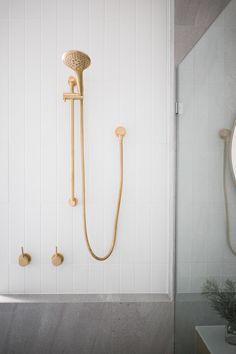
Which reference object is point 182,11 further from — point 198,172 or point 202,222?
point 202,222

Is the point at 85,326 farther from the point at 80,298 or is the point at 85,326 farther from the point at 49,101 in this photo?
the point at 49,101

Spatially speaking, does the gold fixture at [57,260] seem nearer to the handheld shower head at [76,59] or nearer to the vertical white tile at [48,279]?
the vertical white tile at [48,279]

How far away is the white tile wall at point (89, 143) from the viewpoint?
1143 mm

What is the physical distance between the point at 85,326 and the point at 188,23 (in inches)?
57.0

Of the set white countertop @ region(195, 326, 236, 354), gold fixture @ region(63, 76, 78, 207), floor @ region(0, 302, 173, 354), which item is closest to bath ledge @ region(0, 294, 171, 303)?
floor @ region(0, 302, 173, 354)

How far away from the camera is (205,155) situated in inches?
31.9

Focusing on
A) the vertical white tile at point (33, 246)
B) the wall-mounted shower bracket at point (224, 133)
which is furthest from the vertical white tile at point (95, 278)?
the wall-mounted shower bracket at point (224, 133)

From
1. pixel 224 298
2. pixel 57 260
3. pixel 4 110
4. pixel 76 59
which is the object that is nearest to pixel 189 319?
pixel 224 298

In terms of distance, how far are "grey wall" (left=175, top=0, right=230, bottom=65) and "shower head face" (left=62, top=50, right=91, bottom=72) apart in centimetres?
42

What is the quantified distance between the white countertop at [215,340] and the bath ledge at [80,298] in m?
0.32

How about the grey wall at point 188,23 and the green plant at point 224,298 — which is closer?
the green plant at point 224,298

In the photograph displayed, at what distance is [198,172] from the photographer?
867 mm

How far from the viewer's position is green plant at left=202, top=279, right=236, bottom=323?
2.15ft

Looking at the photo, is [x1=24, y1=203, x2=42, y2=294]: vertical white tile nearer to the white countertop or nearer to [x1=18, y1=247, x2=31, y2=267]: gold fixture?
[x1=18, y1=247, x2=31, y2=267]: gold fixture
